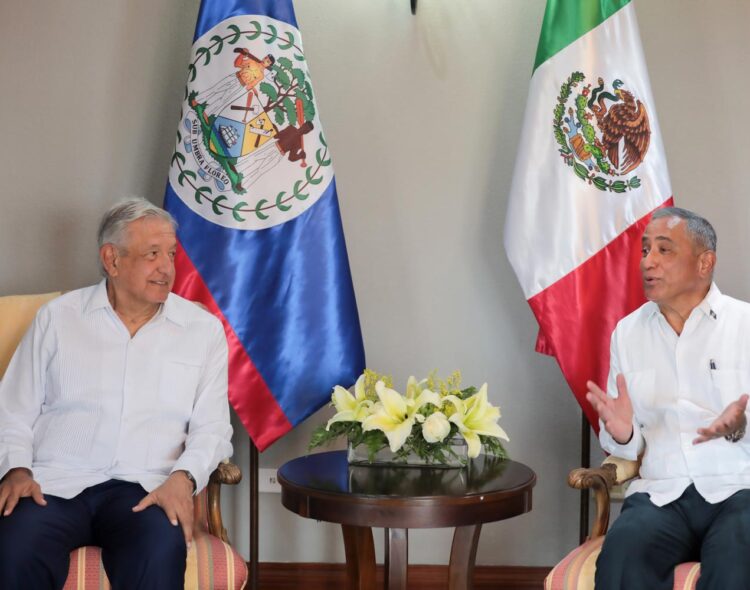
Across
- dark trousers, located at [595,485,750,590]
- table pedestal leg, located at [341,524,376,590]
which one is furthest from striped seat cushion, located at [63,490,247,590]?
dark trousers, located at [595,485,750,590]

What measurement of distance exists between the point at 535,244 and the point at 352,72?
95 cm

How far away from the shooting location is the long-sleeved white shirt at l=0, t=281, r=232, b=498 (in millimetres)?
2596

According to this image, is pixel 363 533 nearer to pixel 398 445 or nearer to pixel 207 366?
pixel 398 445

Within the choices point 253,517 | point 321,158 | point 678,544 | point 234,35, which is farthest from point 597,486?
point 234,35

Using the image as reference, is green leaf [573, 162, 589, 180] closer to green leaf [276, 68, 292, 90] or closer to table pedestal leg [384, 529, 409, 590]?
green leaf [276, 68, 292, 90]

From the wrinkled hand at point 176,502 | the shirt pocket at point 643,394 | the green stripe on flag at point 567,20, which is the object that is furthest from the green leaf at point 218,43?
the shirt pocket at point 643,394

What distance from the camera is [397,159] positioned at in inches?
140

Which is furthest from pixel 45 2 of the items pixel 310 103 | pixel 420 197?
pixel 420 197

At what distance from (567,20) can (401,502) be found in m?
1.79

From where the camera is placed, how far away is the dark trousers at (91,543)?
2287mm

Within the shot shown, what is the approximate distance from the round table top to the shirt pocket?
37 cm

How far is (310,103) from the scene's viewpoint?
10.6ft

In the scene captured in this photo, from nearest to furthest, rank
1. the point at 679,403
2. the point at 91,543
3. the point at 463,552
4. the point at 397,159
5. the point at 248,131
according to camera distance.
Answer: the point at 91,543 → the point at 463,552 → the point at 679,403 → the point at 248,131 → the point at 397,159

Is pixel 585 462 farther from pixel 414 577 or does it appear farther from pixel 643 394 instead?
pixel 414 577
